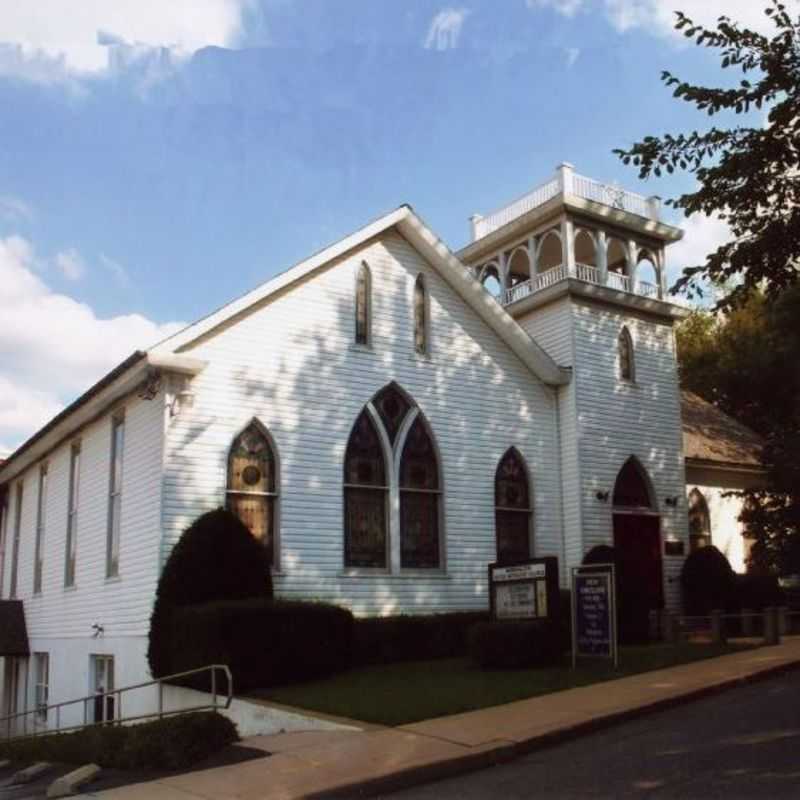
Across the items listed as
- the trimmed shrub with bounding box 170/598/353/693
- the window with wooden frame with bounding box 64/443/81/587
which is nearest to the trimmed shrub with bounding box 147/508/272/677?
the trimmed shrub with bounding box 170/598/353/693

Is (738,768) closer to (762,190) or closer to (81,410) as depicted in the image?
(762,190)

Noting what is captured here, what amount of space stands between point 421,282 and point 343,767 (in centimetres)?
1288

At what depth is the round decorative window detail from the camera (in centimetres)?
1820

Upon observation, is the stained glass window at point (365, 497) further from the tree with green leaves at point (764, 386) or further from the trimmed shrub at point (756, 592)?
the trimmed shrub at point (756, 592)

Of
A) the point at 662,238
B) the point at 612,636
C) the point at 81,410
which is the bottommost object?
the point at 612,636

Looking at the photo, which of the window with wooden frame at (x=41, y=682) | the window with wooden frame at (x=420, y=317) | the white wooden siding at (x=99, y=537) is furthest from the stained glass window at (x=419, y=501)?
the window with wooden frame at (x=41, y=682)

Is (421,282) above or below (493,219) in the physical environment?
below


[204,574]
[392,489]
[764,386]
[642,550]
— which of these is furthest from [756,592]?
[204,574]

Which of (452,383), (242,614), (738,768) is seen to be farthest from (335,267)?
(738,768)

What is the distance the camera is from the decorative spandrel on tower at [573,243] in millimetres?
23812

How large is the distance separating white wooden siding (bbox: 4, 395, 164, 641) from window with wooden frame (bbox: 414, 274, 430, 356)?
230 inches

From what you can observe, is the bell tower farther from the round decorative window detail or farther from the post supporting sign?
the round decorative window detail

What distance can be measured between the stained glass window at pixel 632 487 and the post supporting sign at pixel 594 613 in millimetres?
7171

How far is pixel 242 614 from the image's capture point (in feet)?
50.2
